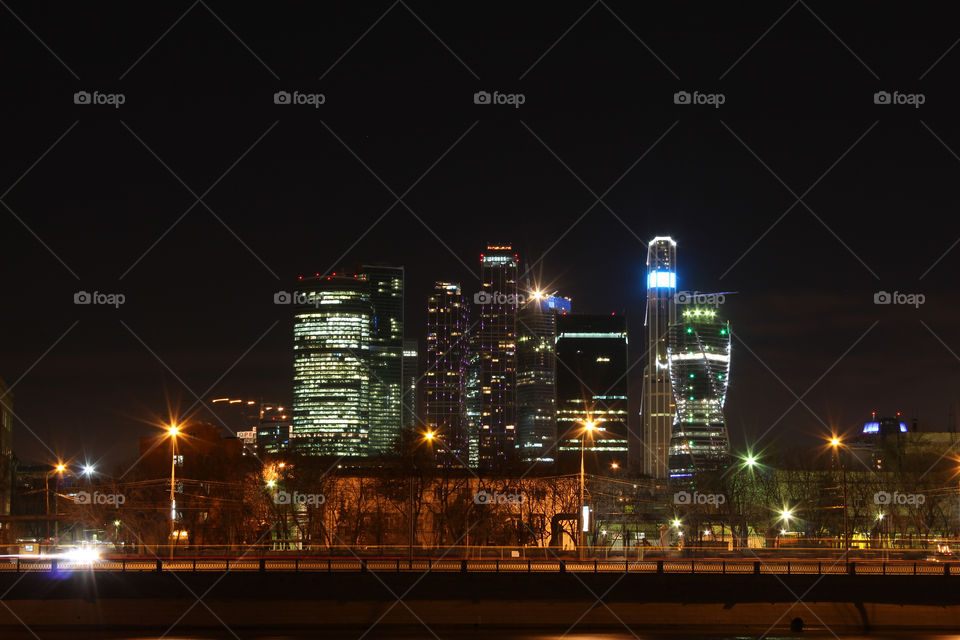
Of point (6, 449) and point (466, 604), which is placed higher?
point (6, 449)

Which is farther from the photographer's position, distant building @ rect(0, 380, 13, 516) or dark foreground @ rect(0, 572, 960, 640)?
distant building @ rect(0, 380, 13, 516)

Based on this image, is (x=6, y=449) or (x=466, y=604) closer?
(x=466, y=604)

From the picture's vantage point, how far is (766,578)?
186ft

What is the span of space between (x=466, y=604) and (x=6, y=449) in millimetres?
99960

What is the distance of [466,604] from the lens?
55906 mm

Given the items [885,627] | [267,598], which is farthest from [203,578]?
[885,627]

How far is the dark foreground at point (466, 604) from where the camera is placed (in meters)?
54.2

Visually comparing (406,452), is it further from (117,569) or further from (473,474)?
(117,569)

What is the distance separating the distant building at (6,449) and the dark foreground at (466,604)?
8063cm

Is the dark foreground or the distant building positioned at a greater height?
the distant building

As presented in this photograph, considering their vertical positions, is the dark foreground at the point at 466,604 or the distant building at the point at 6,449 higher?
the distant building at the point at 6,449

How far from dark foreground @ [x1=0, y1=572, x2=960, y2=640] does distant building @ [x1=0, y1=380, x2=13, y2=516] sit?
3174 inches

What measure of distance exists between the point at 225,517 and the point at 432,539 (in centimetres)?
1790

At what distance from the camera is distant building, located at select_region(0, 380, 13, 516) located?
427 ft
